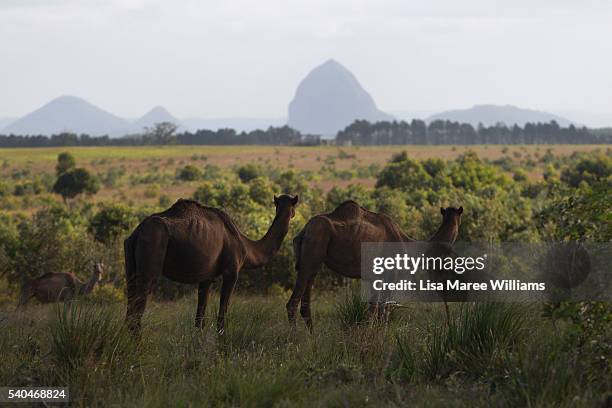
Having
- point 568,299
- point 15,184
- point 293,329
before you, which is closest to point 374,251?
point 293,329

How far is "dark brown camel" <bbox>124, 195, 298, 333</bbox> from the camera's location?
25.6ft

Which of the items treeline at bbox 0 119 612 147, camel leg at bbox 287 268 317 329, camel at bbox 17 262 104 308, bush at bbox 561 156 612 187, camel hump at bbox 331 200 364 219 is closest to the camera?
camel leg at bbox 287 268 317 329

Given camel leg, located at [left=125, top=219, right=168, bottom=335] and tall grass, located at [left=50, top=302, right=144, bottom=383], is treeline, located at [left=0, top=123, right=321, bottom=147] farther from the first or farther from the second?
tall grass, located at [left=50, top=302, right=144, bottom=383]

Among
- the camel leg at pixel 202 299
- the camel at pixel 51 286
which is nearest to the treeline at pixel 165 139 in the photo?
the camel at pixel 51 286

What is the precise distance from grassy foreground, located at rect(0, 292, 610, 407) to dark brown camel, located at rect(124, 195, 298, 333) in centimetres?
53

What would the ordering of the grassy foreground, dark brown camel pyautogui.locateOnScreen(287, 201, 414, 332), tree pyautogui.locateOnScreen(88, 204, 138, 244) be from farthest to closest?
tree pyautogui.locateOnScreen(88, 204, 138, 244) → dark brown camel pyautogui.locateOnScreen(287, 201, 414, 332) → the grassy foreground

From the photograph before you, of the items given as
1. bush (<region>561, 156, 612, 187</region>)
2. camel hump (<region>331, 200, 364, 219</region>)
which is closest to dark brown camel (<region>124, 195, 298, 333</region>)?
camel hump (<region>331, 200, 364, 219</region>)

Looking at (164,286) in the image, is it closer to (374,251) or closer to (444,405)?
(374,251)

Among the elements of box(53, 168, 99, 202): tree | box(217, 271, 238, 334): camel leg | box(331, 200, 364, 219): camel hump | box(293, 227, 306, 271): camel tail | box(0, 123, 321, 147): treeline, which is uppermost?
box(0, 123, 321, 147): treeline

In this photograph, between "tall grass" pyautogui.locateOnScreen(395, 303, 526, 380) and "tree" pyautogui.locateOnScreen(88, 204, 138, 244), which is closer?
"tall grass" pyautogui.locateOnScreen(395, 303, 526, 380)

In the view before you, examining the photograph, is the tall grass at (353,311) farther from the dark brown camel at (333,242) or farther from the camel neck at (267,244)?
the camel neck at (267,244)

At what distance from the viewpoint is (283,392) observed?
Answer: 20.4 feet

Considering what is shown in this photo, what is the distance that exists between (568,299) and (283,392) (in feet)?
9.62

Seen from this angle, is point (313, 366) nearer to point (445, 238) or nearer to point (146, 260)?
point (146, 260)
